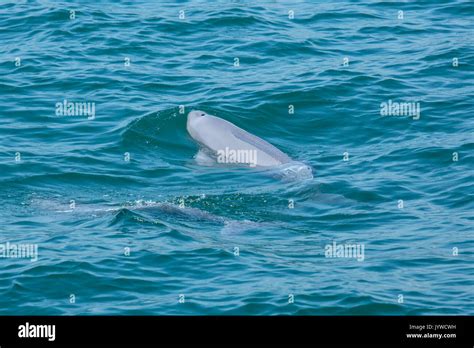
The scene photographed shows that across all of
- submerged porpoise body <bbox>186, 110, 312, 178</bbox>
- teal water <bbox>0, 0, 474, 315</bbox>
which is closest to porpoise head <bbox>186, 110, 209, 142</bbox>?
submerged porpoise body <bbox>186, 110, 312, 178</bbox>

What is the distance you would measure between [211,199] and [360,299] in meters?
6.05

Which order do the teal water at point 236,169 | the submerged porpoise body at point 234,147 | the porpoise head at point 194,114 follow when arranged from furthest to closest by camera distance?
the porpoise head at point 194,114 < the submerged porpoise body at point 234,147 < the teal water at point 236,169

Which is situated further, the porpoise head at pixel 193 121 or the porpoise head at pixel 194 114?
the porpoise head at pixel 194 114

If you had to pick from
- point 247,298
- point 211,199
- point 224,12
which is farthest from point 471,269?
point 224,12

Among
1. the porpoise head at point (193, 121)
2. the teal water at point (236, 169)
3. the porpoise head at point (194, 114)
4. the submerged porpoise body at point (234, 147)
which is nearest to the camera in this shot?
the teal water at point (236, 169)

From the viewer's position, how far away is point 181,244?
20.7m

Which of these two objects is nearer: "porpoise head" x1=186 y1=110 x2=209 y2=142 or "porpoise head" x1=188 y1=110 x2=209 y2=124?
"porpoise head" x1=186 y1=110 x2=209 y2=142

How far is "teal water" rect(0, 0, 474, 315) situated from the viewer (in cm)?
1897

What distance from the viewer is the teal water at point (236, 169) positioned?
18969 millimetres

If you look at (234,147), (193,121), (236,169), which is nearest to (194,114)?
(193,121)

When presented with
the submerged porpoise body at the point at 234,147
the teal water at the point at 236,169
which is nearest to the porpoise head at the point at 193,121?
the submerged porpoise body at the point at 234,147

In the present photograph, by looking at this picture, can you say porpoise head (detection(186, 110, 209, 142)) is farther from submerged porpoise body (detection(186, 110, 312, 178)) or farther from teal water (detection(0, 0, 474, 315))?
teal water (detection(0, 0, 474, 315))

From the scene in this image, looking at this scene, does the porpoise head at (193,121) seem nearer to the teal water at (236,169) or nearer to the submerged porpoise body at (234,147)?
the submerged porpoise body at (234,147)

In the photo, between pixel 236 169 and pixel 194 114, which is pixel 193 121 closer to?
pixel 194 114
